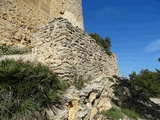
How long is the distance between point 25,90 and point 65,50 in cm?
259

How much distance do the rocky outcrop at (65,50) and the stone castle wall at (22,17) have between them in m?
1.89

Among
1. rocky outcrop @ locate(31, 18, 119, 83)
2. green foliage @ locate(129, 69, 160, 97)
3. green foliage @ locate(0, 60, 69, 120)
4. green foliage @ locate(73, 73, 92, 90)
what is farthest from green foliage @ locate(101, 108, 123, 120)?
green foliage @ locate(129, 69, 160, 97)

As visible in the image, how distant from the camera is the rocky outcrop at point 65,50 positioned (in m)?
6.10

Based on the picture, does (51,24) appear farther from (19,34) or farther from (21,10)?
(21,10)

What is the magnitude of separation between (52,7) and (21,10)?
342 cm

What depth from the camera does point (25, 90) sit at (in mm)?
4086

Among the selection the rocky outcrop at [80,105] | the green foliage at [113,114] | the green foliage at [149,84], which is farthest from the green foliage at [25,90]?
the green foliage at [149,84]

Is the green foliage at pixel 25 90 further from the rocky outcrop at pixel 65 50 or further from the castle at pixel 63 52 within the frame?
the rocky outcrop at pixel 65 50

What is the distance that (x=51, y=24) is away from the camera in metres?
7.23

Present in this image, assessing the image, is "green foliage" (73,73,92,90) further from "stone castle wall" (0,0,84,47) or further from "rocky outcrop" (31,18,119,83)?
"stone castle wall" (0,0,84,47)

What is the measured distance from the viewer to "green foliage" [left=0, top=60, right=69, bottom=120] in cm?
370

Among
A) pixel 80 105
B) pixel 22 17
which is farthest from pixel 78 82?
pixel 22 17

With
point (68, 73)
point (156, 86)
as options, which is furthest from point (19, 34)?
point (156, 86)

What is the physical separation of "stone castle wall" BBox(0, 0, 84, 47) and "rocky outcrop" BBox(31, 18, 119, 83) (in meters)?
1.89
